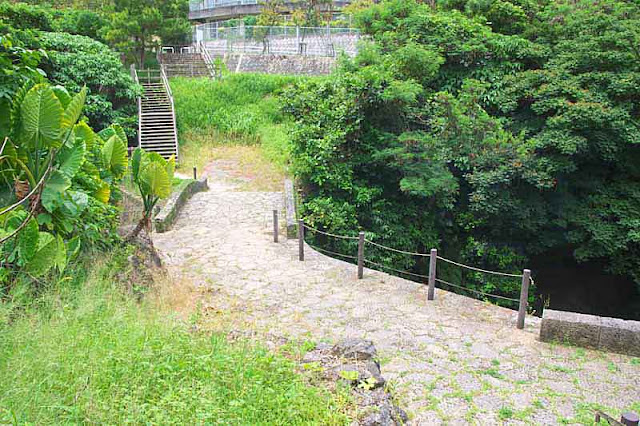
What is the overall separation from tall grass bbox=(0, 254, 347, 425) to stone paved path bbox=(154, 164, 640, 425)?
1.82 meters

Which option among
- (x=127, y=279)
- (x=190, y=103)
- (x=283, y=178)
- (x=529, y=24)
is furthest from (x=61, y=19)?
(x=127, y=279)

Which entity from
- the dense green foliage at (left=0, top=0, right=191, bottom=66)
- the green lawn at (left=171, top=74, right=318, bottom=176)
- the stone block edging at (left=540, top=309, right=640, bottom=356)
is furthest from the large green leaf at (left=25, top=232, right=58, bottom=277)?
the dense green foliage at (left=0, top=0, right=191, bottom=66)

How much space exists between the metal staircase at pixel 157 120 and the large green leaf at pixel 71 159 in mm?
11745

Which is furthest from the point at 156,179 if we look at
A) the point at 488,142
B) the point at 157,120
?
the point at 157,120

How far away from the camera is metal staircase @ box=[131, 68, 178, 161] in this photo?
63.6 feet

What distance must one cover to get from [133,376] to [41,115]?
3448 millimetres

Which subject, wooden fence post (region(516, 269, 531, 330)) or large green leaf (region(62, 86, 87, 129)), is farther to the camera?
wooden fence post (region(516, 269, 531, 330))

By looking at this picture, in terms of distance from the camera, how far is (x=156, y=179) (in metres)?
7.42

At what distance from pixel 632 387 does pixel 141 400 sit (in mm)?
5533

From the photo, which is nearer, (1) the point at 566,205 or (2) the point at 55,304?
(2) the point at 55,304

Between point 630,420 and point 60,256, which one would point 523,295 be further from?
point 60,256

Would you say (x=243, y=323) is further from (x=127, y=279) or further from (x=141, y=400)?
(x=141, y=400)

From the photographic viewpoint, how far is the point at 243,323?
7035mm

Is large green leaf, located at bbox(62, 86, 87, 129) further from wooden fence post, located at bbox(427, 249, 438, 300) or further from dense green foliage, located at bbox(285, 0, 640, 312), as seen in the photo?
dense green foliage, located at bbox(285, 0, 640, 312)
